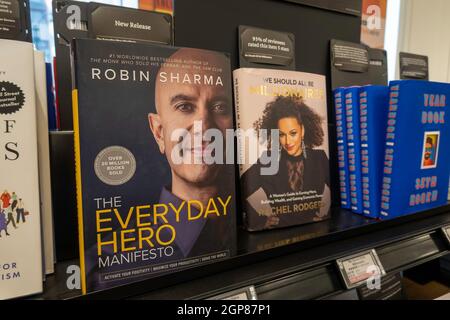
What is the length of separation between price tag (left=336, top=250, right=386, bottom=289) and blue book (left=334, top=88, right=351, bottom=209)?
20 cm

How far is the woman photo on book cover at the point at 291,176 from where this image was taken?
71cm

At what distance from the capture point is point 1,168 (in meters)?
0.43

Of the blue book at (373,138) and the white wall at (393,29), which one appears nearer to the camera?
the blue book at (373,138)

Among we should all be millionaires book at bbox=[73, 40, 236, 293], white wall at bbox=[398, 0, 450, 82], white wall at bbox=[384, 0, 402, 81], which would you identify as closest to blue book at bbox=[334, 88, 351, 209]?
we should all be millionaires book at bbox=[73, 40, 236, 293]

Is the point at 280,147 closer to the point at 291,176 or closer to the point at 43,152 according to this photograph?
the point at 291,176

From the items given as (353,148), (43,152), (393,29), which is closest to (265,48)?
(353,148)

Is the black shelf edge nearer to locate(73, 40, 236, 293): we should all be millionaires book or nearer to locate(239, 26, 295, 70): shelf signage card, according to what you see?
locate(73, 40, 236, 293): we should all be millionaires book

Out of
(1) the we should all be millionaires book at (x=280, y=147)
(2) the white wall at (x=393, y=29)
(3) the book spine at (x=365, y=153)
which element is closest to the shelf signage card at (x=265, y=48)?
(1) the we should all be millionaires book at (x=280, y=147)

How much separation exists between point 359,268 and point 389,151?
314 mm

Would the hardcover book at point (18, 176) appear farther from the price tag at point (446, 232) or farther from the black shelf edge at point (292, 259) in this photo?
the price tag at point (446, 232)

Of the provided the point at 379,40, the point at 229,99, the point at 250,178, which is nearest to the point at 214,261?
the point at 250,178

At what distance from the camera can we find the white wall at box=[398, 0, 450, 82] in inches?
78.8

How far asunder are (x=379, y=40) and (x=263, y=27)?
1637 mm

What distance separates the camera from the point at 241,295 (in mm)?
552
